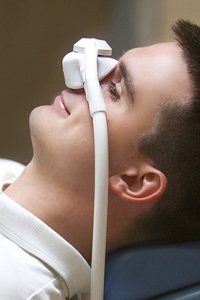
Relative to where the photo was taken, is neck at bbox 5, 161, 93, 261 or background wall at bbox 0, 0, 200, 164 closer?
neck at bbox 5, 161, 93, 261

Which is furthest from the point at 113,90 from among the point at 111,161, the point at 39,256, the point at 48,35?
the point at 48,35

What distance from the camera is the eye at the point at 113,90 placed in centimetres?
101

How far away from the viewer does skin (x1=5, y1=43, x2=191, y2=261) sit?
3.19 ft

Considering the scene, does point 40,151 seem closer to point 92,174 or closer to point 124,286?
point 92,174

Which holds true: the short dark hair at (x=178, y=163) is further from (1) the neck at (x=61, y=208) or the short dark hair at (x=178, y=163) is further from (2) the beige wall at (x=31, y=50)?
(2) the beige wall at (x=31, y=50)

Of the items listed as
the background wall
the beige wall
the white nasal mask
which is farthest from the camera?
the beige wall

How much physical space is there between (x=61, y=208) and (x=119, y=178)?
116 millimetres

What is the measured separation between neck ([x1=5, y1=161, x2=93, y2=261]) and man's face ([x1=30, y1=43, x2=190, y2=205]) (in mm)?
18

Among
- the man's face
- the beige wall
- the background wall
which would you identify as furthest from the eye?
the beige wall

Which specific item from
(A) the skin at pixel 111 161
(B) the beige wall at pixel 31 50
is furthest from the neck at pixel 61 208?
(B) the beige wall at pixel 31 50

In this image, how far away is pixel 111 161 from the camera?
3.19 feet

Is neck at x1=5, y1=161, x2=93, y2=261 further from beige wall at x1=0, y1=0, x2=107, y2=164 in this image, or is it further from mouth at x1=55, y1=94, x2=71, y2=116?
beige wall at x1=0, y1=0, x2=107, y2=164

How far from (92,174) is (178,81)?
8.7 inches

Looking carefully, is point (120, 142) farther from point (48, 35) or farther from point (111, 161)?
point (48, 35)
